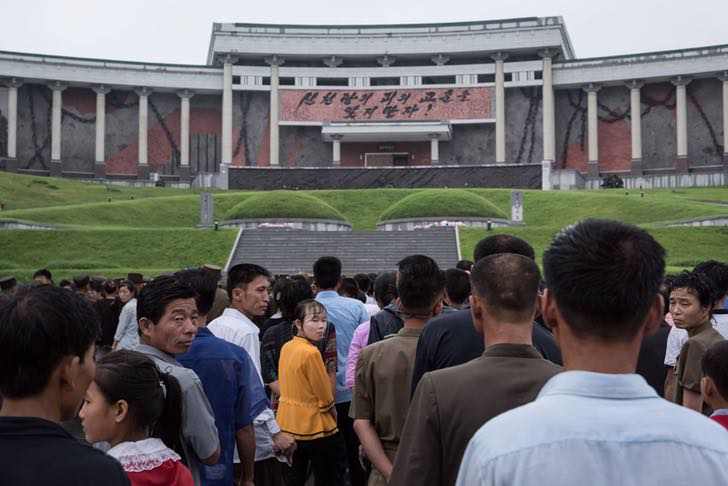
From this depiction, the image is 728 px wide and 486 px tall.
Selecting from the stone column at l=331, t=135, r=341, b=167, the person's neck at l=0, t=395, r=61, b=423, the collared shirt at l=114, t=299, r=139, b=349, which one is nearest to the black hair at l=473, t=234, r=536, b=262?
the person's neck at l=0, t=395, r=61, b=423

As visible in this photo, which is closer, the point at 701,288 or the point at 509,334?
Result: the point at 509,334

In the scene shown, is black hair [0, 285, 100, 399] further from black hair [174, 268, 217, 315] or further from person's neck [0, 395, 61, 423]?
black hair [174, 268, 217, 315]

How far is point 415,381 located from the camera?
3.65m

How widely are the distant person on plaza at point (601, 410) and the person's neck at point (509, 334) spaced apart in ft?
3.25

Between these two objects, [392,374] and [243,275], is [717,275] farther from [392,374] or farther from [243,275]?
[243,275]

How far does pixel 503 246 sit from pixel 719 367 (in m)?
1.12

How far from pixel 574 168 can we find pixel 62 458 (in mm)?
48032

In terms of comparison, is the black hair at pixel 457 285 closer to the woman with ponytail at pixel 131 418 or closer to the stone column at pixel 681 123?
the woman with ponytail at pixel 131 418

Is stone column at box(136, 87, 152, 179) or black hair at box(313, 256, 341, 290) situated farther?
stone column at box(136, 87, 152, 179)

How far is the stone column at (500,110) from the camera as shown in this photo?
47.9m

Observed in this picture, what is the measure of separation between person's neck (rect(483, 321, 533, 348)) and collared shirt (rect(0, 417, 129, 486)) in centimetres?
138

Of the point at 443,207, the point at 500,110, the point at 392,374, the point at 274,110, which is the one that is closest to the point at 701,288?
the point at 392,374

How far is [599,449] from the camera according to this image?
1719 mm

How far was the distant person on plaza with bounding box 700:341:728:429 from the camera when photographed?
342 centimetres
